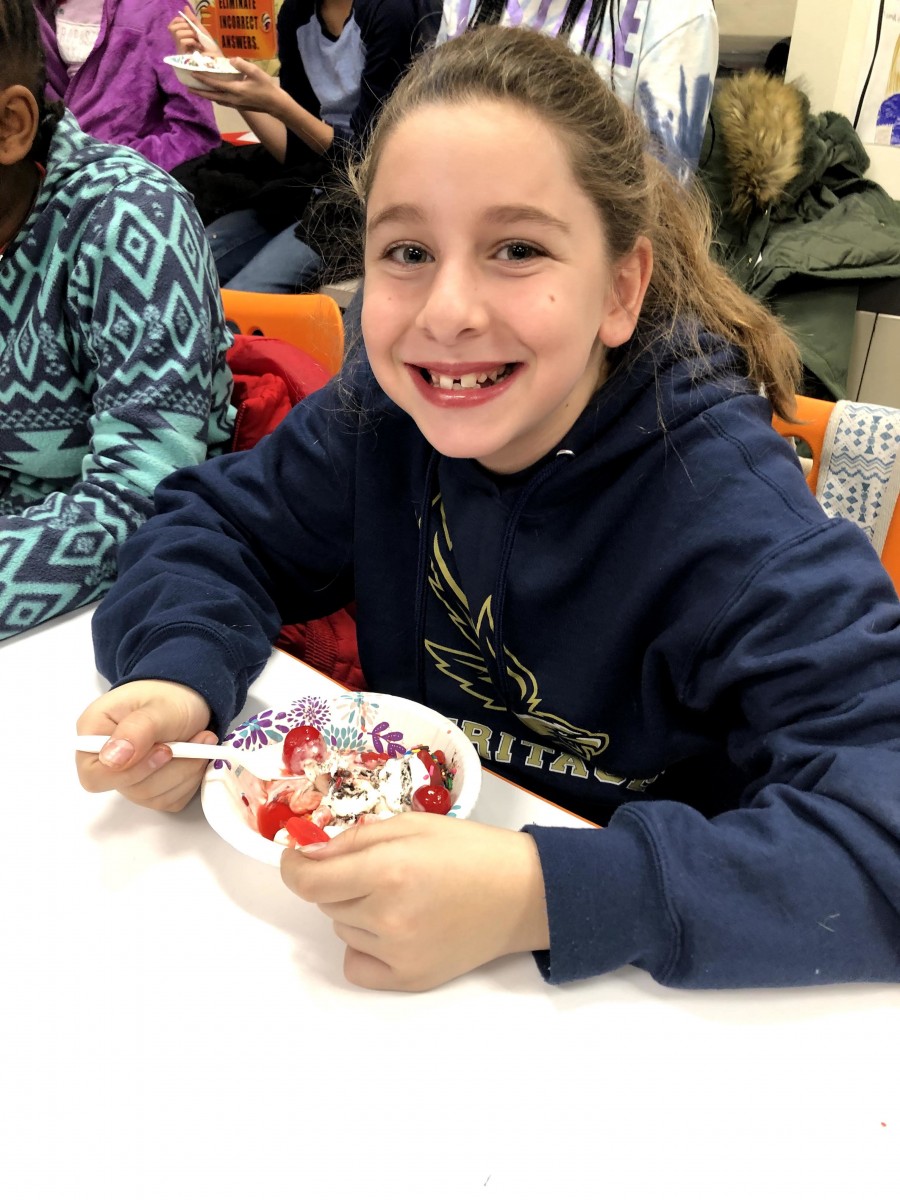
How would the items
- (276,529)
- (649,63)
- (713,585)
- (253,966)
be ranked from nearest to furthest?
1. (253,966)
2. (713,585)
3. (276,529)
4. (649,63)

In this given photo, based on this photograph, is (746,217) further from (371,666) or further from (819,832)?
(819,832)

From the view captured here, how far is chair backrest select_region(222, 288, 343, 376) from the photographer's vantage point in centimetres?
140

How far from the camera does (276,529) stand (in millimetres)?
1009

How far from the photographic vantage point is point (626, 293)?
813 millimetres

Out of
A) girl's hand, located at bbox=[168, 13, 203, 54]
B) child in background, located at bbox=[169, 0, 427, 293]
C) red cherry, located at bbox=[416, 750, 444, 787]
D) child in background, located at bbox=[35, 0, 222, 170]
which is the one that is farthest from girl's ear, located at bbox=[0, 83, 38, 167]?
child in background, located at bbox=[35, 0, 222, 170]

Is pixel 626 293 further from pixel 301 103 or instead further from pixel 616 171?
pixel 301 103

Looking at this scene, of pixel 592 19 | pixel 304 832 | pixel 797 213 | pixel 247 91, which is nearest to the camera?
pixel 304 832

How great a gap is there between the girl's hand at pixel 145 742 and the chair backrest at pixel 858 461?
0.70 meters

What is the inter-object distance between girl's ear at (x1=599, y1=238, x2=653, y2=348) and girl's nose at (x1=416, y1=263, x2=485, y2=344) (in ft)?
0.46

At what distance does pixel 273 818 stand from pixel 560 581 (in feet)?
1.11

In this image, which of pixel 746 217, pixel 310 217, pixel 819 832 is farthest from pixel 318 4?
pixel 819 832

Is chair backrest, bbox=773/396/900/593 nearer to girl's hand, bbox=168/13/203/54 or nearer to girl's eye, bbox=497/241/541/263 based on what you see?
girl's eye, bbox=497/241/541/263

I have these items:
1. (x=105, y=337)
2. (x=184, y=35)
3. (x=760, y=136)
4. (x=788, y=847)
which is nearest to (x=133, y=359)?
(x=105, y=337)

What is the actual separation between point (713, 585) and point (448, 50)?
522mm
